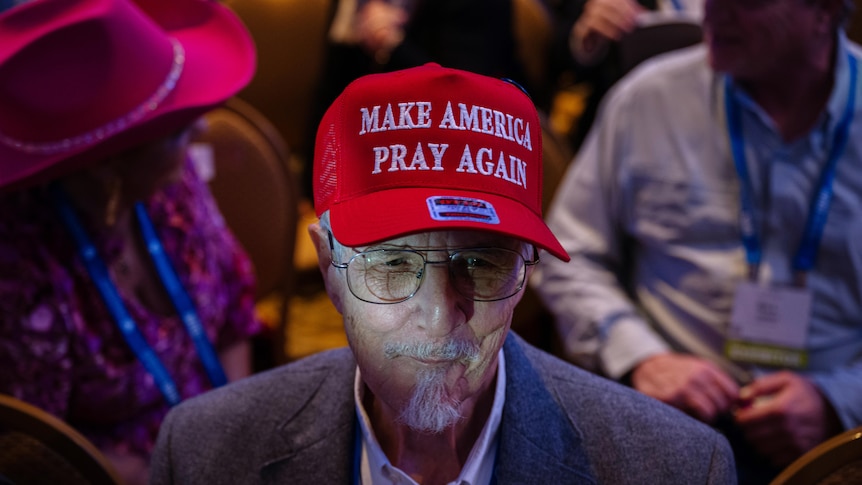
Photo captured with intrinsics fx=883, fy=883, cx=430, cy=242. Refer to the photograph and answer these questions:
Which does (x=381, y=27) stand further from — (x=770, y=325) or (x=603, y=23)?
(x=770, y=325)

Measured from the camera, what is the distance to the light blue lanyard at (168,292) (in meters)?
1.68

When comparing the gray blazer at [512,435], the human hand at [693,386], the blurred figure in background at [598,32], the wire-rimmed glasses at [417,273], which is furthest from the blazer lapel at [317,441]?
the blurred figure in background at [598,32]

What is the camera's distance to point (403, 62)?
10.2ft

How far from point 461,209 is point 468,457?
34 centimetres

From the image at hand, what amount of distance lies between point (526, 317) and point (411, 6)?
154cm

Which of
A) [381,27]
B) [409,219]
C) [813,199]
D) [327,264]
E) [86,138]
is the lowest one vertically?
[381,27]

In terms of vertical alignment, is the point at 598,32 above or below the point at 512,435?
below

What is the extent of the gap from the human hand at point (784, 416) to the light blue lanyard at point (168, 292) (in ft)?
3.54

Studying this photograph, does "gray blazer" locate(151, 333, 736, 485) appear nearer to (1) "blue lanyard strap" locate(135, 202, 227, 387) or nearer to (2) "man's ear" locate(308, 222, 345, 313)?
(2) "man's ear" locate(308, 222, 345, 313)

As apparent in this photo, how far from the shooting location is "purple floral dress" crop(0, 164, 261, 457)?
62.4 inches

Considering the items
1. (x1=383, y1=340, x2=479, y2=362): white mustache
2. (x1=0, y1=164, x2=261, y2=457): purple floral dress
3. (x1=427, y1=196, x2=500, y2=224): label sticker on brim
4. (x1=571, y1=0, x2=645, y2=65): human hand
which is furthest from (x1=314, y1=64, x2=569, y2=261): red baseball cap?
(x1=571, y1=0, x2=645, y2=65): human hand

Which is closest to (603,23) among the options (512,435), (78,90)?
(78,90)

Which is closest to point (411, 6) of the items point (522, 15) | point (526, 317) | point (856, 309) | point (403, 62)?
point (403, 62)

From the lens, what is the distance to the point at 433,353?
0.87 meters
